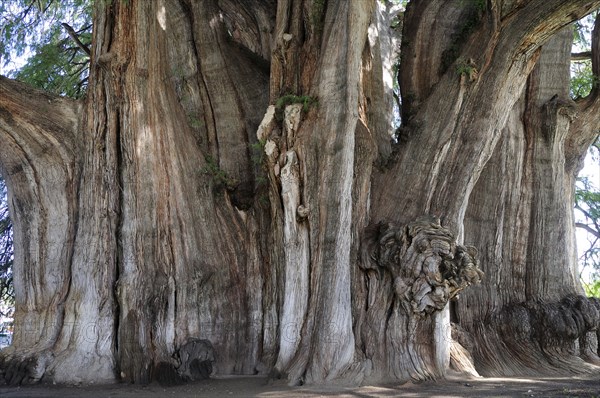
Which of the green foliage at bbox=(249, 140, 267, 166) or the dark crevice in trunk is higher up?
the green foliage at bbox=(249, 140, 267, 166)

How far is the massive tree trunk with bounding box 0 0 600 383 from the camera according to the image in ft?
20.6

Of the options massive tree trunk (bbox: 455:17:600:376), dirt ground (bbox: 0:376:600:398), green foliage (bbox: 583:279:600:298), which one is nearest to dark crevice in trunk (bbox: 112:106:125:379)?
dirt ground (bbox: 0:376:600:398)

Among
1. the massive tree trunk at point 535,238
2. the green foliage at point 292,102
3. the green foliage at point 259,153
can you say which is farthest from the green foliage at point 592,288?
the green foliage at point 292,102

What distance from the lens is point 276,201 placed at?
6789mm

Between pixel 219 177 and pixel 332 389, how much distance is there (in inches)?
112

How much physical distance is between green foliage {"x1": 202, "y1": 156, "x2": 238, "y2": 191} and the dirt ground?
2.13 metres

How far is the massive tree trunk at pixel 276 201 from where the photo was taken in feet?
20.6

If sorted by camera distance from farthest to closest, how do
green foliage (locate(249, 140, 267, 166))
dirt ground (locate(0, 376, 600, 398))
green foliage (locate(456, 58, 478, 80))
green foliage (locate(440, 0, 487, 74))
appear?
green foliage (locate(440, 0, 487, 74)), green foliage (locate(456, 58, 478, 80)), green foliage (locate(249, 140, 267, 166)), dirt ground (locate(0, 376, 600, 398))

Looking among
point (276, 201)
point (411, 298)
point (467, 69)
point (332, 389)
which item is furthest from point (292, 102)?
point (332, 389)

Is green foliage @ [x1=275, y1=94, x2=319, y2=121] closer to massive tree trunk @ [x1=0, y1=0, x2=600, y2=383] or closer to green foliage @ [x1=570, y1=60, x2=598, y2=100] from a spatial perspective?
massive tree trunk @ [x1=0, y1=0, x2=600, y2=383]

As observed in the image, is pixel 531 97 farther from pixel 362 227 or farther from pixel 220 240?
pixel 220 240

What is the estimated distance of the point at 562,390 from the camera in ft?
18.1

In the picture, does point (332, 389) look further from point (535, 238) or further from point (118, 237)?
point (535, 238)

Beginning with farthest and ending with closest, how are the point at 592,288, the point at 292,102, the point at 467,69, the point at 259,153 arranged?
1. the point at 592,288
2. the point at 259,153
3. the point at 467,69
4. the point at 292,102
